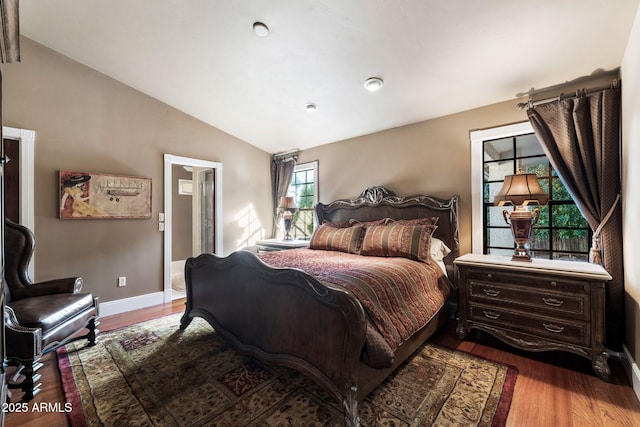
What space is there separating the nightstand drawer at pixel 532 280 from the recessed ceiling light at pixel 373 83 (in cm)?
203

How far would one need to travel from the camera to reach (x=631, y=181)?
197 cm

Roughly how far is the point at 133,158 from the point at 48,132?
2.65 feet

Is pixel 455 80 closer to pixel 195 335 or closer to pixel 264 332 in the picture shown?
pixel 264 332

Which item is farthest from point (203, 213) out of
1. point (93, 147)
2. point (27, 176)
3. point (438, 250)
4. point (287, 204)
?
point (438, 250)

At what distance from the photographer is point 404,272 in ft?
7.61

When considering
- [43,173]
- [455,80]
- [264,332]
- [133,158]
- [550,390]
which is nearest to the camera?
[550,390]

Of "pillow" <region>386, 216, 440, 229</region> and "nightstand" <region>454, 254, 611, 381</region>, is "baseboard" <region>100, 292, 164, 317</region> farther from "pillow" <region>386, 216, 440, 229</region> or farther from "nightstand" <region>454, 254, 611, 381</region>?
"nightstand" <region>454, 254, 611, 381</region>

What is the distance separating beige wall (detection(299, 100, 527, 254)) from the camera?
3152 mm

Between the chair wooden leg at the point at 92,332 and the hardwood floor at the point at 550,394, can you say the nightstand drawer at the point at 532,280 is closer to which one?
the hardwood floor at the point at 550,394

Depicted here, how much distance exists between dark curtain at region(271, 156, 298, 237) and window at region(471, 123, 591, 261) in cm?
294

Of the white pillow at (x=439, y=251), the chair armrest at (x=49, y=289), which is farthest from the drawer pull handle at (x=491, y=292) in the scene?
the chair armrest at (x=49, y=289)

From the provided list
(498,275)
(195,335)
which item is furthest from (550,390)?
(195,335)

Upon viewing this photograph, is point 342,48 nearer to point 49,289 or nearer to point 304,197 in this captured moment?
point 304,197

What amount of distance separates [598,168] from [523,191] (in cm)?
58
